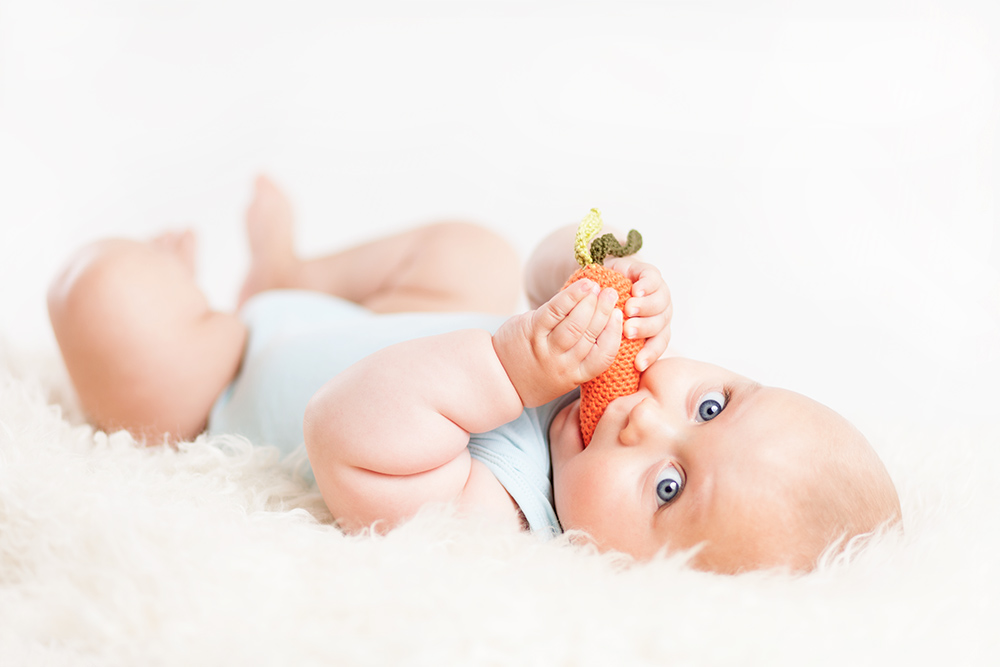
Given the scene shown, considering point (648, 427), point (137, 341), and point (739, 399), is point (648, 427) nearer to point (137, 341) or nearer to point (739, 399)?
point (739, 399)

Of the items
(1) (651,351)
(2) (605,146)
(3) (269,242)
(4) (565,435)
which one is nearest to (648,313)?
(1) (651,351)

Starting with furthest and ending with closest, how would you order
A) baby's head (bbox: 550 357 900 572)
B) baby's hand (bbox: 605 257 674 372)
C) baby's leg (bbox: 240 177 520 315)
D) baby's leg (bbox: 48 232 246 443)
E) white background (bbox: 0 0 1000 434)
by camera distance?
white background (bbox: 0 0 1000 434)
baby's leg (bbox: 240 177 520 315)
baby's leg (bbox: 48 232 246 443)
baby's hand (bbox: 605 257 674 372)
baby's head (bbox: 550 357 900 572)

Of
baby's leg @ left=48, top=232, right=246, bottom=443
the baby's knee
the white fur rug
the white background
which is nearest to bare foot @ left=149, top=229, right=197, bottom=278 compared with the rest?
the white background

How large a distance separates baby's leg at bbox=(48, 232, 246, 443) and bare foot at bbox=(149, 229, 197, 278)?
0.47m

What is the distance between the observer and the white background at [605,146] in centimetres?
184

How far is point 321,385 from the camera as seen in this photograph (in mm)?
1104

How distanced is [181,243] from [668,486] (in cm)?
129

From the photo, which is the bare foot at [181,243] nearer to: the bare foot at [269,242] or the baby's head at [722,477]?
the bare foot at [269,242]

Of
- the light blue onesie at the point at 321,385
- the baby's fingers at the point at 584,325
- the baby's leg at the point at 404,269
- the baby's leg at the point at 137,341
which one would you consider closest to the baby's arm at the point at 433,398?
the baby's fingers at the point at 584,325

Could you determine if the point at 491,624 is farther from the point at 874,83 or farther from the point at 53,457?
the point at 874,83

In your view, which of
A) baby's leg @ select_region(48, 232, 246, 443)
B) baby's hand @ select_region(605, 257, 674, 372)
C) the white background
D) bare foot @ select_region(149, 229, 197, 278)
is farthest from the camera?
the white background

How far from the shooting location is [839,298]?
1.88 meters

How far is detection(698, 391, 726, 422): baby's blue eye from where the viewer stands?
2.94 feet

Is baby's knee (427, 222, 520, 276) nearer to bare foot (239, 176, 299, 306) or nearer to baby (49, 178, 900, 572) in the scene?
baby (49, 178, 900, 572)
